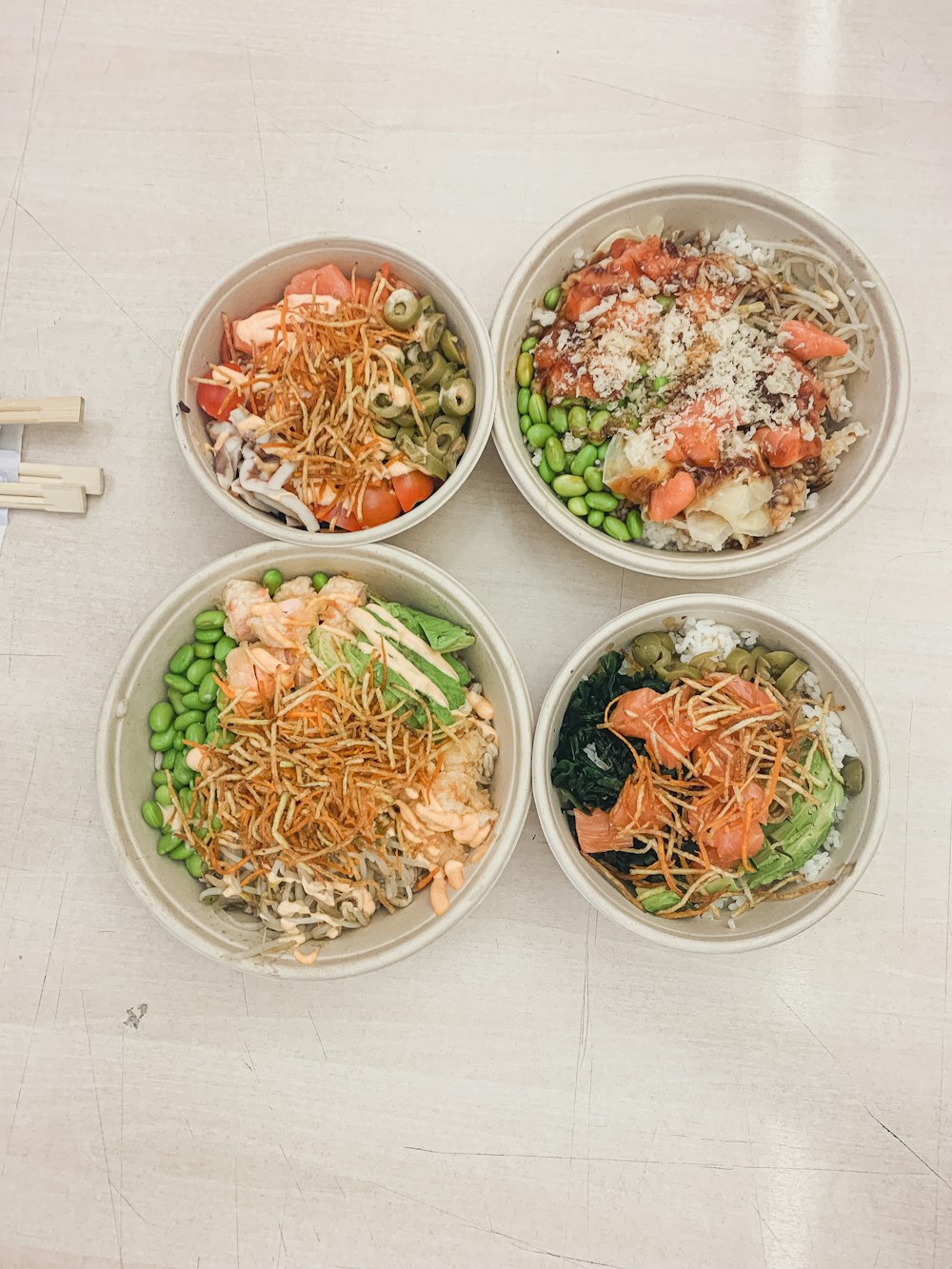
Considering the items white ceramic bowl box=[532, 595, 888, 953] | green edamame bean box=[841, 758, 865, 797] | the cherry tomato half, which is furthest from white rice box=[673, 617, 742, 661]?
the cherry tomato half

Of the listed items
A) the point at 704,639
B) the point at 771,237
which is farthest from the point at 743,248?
the point at 704,639

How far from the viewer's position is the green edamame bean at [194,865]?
195 centimetres

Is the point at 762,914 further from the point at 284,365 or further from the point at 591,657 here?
the point at 284,365

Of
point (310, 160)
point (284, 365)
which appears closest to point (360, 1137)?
point (284, 365)

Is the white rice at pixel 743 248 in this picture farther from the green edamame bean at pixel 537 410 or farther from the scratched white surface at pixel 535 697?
→ the green edamame bean at pixel 537 410

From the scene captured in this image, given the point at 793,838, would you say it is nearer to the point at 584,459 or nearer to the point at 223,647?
the point at 584,459

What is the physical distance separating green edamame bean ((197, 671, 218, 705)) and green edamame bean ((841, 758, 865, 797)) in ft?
4.93

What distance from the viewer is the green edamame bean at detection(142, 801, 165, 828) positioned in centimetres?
191

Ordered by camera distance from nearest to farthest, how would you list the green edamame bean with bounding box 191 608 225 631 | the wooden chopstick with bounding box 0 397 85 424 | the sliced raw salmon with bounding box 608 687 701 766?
1. the sliced raw salmon with bounding box 608 687 701 766
2. the green edamame bean with bounding box 191 608 225 631
3. the wooden chopstick with bounding box 0 397 85 424

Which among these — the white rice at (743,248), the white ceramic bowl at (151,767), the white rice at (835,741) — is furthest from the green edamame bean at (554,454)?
the white rice at (835,741)

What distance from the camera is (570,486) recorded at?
6.40 ft

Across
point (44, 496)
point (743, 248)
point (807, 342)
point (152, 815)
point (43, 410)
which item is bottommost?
point (152, 815)

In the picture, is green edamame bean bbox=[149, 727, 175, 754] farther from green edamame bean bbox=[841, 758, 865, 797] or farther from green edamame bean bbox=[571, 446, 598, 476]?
green edamame bean bbox=[841, 758, 865, 797]

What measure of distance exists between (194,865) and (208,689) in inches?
16.6
